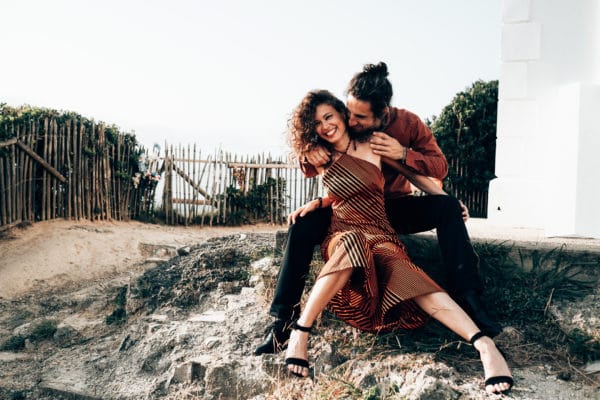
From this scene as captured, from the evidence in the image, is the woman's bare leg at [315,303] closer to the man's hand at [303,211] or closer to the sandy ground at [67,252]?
the man's hand at [303,211]

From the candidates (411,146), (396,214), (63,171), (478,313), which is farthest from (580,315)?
(63,171)

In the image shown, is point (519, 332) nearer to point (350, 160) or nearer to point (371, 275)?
point (371, 275)

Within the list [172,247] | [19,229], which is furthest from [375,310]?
[19,229]

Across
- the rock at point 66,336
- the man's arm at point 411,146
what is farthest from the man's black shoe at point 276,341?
the rock at point 66,336

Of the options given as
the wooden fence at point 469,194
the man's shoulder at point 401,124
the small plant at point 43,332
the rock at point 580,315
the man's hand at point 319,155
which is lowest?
the small plant at point 43,332

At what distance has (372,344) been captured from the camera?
11.3 ft

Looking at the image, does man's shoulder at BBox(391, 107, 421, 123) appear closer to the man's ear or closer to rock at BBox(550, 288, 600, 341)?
the man's ear

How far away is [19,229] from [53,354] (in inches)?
171

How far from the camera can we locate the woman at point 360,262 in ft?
10.2

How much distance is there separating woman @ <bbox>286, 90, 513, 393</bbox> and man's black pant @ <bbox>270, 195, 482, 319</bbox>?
0.08 m

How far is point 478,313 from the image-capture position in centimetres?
324

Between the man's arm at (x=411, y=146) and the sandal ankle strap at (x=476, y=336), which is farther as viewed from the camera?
the man's arm at (x=411, y=146)

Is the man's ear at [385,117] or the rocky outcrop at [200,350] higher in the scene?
the man's ear at [385,117]

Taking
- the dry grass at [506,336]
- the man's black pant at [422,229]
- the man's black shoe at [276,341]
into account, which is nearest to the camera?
the dry grass at [506,336]
